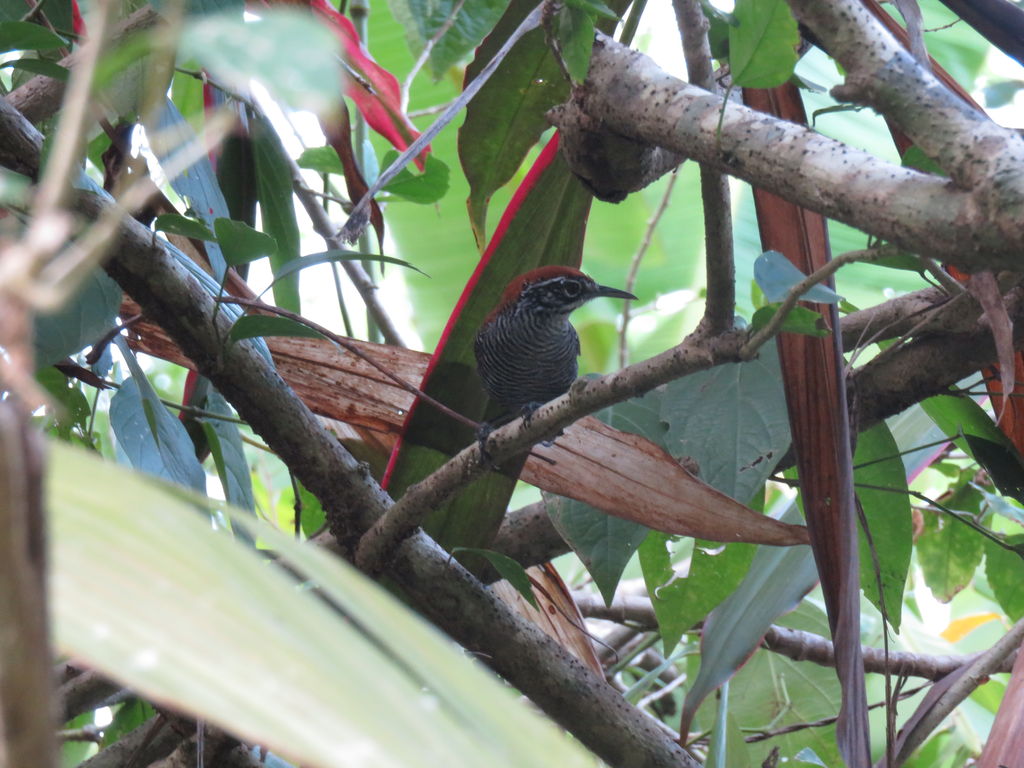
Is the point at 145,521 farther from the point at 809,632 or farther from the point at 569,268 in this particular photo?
the point at 809,632

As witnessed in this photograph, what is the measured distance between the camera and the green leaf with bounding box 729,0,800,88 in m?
0.96

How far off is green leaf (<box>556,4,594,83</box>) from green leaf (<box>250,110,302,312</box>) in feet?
3.50

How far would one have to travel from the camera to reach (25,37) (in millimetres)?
1312

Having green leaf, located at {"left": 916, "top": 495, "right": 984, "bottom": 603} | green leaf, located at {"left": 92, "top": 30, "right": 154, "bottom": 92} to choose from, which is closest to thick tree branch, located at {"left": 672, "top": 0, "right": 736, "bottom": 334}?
green leaf, located at {"left": 92, "top": 30, "right": 154, "bottom": 92}

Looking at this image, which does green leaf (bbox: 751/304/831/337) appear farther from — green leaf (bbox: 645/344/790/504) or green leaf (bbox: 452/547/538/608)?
green leaf (bbox: 452/547/538/608)

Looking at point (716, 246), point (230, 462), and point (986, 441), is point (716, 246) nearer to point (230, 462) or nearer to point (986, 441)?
point (986, 441)

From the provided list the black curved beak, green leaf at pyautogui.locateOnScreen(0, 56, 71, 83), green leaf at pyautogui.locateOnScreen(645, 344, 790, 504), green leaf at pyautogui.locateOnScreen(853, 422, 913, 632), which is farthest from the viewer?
the black curved beak

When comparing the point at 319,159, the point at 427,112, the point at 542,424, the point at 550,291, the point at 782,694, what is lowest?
the point at 782,694

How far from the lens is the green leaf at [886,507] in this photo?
172cm

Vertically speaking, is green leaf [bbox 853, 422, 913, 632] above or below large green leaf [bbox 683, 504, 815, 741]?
above

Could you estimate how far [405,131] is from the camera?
6.48ft

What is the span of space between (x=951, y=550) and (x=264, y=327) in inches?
75.2

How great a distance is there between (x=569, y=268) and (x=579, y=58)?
104 centimetres

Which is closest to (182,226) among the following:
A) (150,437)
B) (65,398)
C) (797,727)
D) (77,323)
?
(77,323)
